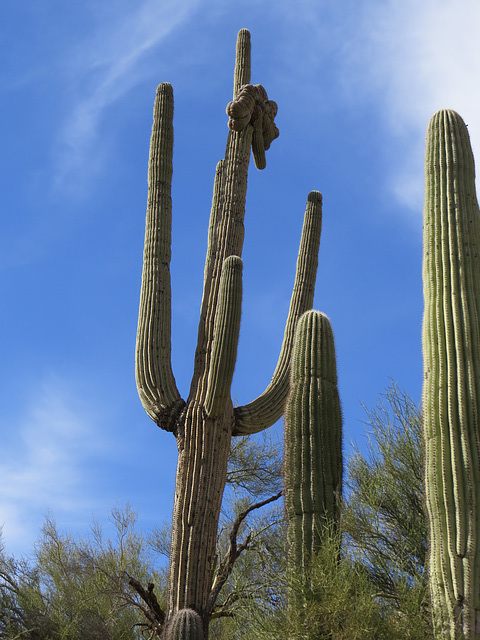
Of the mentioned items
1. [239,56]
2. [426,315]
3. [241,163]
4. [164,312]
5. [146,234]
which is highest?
[239,56]

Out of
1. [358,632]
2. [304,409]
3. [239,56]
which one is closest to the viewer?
[358,632]

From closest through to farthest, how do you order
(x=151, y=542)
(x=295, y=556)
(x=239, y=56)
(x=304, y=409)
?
(x=295, y=556) < (x=304, y=409) < (x=239, y=56) < (x=151, y=542)

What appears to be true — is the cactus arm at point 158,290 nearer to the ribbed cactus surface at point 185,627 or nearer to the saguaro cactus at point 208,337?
the saguaro cactus at point 208,337

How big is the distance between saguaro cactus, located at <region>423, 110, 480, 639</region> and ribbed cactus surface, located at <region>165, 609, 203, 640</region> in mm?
3386

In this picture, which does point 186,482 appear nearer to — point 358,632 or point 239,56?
point 358,632

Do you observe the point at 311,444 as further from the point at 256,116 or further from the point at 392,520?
the point at 256,116

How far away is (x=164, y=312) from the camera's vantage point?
424 inches

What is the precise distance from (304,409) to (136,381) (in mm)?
4286

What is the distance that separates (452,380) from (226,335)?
3679 millimetres

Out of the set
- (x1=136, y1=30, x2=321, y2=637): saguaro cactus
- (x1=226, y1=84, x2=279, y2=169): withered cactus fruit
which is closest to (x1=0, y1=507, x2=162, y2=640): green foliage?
(x1=136, y1=30, x2=321, y2=637): saguaro cactus

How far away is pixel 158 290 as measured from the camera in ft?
35.5

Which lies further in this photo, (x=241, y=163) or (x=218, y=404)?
(x=241, y=163)

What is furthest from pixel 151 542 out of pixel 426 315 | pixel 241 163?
pixel 426 315

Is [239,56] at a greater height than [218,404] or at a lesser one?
greater
